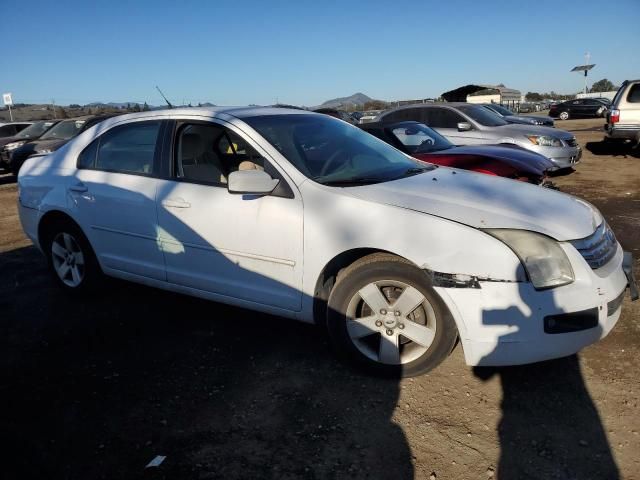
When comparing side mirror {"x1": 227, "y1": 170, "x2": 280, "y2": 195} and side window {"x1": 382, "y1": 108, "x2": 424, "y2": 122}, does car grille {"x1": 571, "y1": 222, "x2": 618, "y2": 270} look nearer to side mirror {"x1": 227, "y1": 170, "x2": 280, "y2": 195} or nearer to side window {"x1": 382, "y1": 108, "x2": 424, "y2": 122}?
side mirror {"x1": 227, "y1": 170, "x2": 280, "y2": 195}

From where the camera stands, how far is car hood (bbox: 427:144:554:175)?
6.17m

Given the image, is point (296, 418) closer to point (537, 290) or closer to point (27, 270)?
point (537, 290)

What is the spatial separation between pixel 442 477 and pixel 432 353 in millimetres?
755

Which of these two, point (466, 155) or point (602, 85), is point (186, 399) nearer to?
point (466, 155)

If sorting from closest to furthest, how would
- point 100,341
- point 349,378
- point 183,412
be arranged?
point 183,412
point 349,378
point 100,341

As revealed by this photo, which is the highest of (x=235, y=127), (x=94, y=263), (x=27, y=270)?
(x=235, y=127)

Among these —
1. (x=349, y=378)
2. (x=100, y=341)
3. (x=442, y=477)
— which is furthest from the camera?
(x=100, y=341)

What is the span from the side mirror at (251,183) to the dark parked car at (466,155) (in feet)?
12.2

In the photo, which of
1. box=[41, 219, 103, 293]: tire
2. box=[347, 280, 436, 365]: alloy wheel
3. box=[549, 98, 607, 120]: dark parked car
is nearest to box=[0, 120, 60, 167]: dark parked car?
box=[41, 219, 103, 293]: tire

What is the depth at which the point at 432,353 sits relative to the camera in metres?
2.91

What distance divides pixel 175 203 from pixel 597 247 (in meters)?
2.71

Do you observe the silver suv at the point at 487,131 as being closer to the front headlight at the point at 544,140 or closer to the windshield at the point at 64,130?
the front headlight at the point at 544,140

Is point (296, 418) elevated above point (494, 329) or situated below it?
below

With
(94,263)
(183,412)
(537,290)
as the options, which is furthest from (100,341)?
(537,290)
